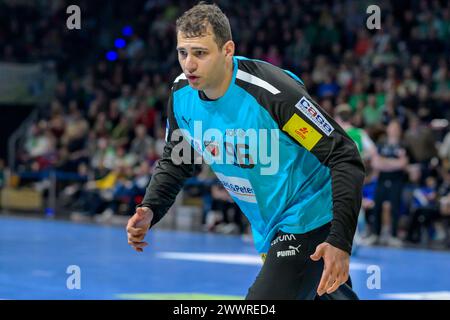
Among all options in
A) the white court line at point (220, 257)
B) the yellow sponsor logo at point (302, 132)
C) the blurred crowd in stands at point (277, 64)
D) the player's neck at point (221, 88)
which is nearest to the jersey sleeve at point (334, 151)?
the yellow sponsor logo at point (302, 132)

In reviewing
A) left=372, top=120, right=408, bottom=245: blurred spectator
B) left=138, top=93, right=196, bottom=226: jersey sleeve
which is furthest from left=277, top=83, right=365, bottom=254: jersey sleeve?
left=372, top=120, right=408, bottom=245: blurred spectator

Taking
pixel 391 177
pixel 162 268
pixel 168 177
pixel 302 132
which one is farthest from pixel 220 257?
pixel 302 132

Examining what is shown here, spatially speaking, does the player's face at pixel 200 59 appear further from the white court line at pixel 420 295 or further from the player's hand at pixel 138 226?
the white court line at pixel 420 295

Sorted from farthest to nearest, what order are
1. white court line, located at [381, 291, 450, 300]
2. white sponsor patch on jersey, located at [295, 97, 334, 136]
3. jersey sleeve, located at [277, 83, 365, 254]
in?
1. white court line, located at [381, 291, 450, 300]
2. white sponsor patch on jersey, located at [295, 97, 334, 136]
3. jersey sleeve, located at [277, 83, 365, 254]

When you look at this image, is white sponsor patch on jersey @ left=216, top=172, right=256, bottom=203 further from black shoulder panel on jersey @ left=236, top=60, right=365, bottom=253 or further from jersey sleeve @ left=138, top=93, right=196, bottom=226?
black shoulder panel on jersey @ left=236, top=60, right=365, bottom=253

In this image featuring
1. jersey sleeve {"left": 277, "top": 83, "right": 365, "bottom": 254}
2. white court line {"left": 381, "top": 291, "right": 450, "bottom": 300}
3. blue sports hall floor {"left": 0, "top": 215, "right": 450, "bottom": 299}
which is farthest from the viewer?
blue sports hall floor {"left": 0, "top": 215, "right": 450, "bottom": 299}

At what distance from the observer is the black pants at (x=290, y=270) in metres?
4.82

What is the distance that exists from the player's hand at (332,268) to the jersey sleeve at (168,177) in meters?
1.27

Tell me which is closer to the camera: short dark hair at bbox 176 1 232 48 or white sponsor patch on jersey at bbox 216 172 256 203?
short dark hair at bbox 176 1 232 48

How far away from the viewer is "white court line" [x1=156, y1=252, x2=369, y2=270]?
515 inches

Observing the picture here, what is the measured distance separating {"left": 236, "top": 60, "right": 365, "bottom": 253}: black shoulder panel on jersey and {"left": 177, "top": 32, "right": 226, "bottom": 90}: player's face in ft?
0.68

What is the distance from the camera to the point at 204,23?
194 inches

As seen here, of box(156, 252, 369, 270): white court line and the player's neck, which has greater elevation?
the player's neck
